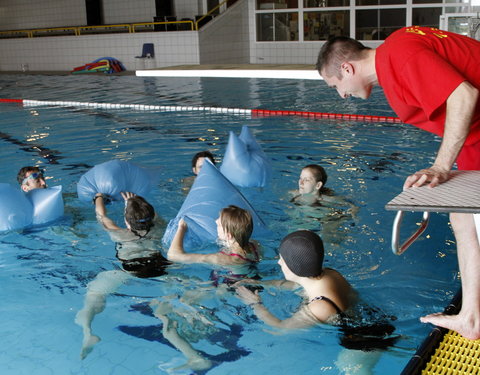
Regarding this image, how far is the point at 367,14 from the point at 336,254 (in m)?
14.0

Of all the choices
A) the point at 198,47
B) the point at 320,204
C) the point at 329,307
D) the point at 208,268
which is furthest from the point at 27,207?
the point at 198,47

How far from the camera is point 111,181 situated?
476 cm

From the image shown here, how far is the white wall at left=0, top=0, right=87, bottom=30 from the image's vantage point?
20.7 m

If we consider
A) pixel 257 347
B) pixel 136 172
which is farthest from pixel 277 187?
pixel 257 347

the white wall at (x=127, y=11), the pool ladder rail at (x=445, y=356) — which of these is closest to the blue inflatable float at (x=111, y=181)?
the pool ladder rail at (x=445, y=356)

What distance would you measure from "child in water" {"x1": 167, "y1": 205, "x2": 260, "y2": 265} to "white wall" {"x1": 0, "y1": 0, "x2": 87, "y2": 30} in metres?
19.1

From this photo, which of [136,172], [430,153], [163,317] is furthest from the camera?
[430,153]

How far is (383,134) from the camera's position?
25.1 feet

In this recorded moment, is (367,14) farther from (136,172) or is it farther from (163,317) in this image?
(163,317)

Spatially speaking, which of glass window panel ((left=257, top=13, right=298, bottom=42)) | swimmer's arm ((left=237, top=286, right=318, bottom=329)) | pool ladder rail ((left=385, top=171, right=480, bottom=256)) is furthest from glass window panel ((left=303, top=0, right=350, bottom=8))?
pool ladder rail ((left=385, top=171, right=480, bottom=256))

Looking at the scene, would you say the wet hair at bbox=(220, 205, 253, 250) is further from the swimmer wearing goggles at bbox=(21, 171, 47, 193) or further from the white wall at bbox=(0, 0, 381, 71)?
the white wall at bbox=(0, 0, 381, 71)

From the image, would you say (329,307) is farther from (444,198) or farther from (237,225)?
(444,198)

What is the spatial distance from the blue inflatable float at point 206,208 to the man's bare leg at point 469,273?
1.97 m

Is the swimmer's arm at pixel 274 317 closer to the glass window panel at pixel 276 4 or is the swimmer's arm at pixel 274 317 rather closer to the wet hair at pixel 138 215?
the wet hair at pixel 138 215
